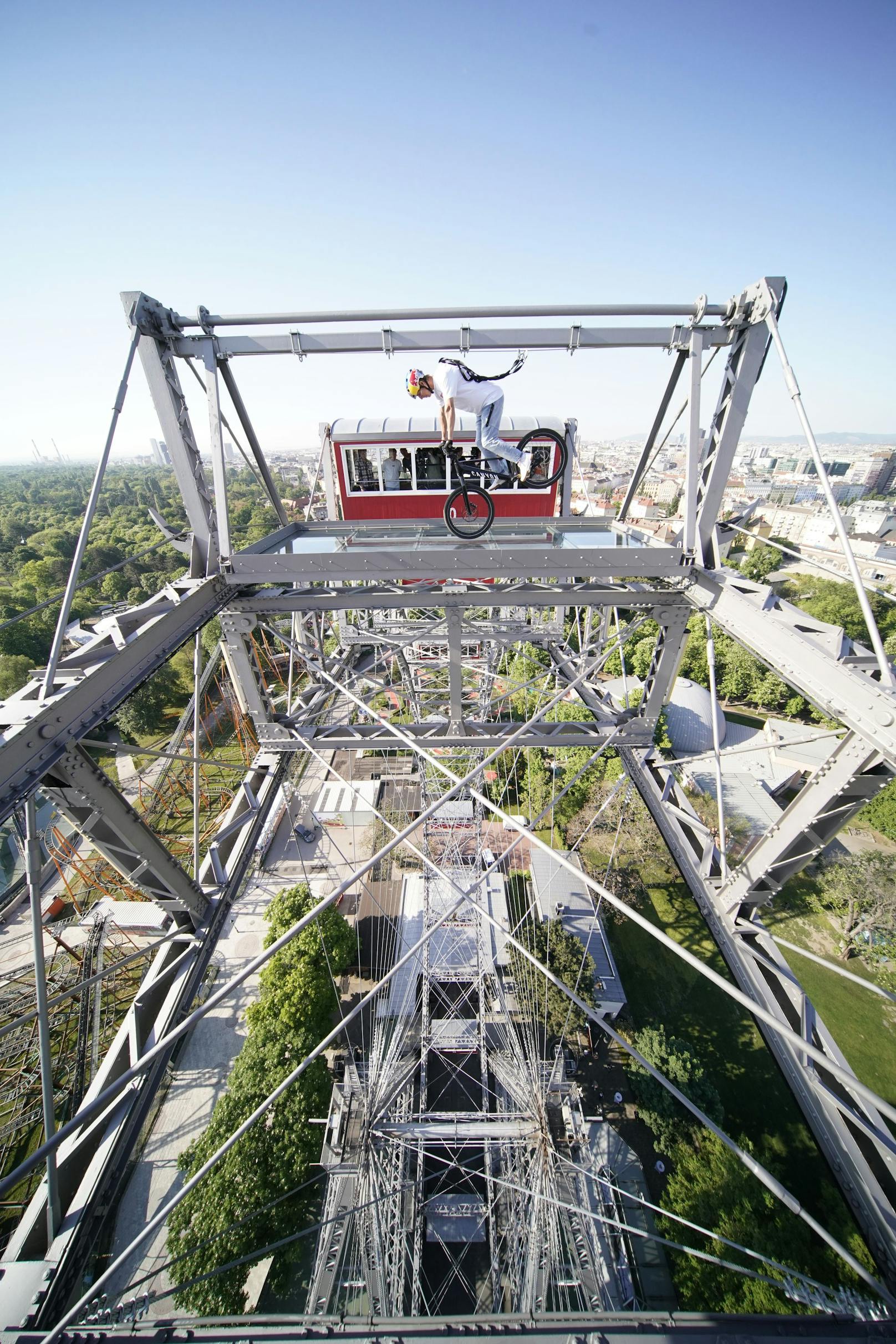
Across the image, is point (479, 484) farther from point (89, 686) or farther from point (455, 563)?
point (89, 686)

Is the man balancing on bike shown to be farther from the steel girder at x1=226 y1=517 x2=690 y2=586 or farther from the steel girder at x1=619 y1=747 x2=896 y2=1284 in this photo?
the steel girder at x1=619 y1=747 x2=896 y2=1284

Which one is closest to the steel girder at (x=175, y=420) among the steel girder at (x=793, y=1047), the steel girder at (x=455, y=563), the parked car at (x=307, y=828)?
the steel girder at (x=455, y=563)

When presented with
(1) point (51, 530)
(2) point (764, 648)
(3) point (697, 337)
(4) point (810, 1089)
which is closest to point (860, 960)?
(4) point (810, 1089)

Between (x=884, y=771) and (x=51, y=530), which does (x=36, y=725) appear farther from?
(x=51, y=530)

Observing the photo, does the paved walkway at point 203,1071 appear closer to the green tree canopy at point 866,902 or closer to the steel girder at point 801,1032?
the steel girder at point 801,1032

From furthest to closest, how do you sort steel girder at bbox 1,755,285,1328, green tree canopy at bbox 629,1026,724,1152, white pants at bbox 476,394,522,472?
green tree canopy at bbox 629,1026,724,1152
white pants at bbox 476,394,522,472
steel girder at bbox 1,755,285,1328

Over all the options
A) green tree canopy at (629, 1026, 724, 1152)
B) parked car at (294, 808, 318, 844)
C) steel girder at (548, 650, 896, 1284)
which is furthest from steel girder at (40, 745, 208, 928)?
parked car at (294, 808, 318, 844)
